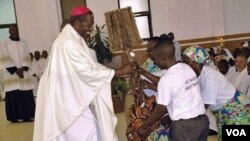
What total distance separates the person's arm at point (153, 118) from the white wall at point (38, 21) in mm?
8459

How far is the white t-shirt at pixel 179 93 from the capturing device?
2816 millimetres

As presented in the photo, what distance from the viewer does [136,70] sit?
339 centimetres

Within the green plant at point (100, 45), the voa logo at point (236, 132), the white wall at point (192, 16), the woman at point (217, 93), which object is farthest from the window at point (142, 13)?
the voa logo at point (236, 132)

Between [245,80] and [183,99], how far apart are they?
2.32 metres

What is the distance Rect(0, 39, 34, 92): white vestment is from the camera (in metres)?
7.99

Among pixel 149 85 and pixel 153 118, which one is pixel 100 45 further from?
pixel 153 118

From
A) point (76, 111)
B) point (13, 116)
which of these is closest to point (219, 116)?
point (76, 111)

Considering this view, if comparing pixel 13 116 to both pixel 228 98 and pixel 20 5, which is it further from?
pixel 228 98

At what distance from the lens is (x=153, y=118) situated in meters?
2.92

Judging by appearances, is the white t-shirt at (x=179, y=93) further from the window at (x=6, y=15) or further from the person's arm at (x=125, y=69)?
the window at (x=6, y=15)

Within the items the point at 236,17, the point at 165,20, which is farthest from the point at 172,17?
the point at 236,17

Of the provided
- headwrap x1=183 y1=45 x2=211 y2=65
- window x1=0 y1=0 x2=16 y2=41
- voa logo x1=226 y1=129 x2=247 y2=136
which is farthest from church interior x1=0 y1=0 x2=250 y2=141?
voa logo x1=226 y1=129 x2=247 y2=136

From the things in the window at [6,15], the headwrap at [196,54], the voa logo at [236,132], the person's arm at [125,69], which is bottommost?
the voa logo at [236,132]

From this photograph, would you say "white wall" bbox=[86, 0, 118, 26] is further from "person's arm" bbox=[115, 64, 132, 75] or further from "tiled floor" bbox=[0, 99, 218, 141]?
"person's arm" bbox=[115, 64, 132, 75]
